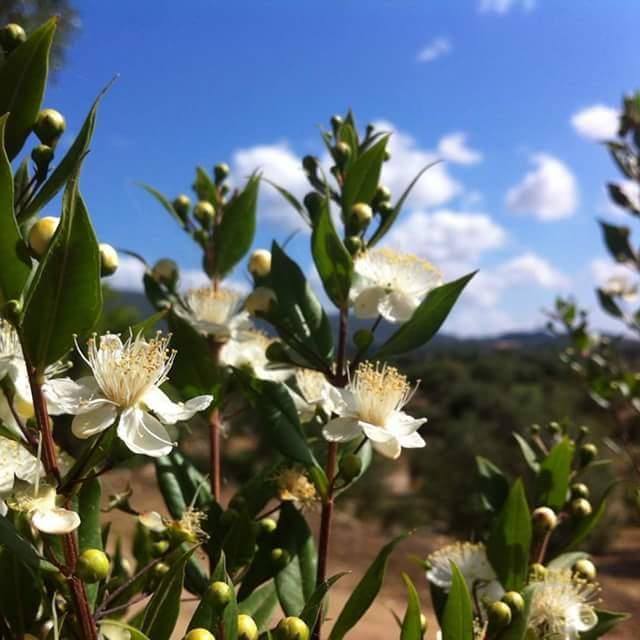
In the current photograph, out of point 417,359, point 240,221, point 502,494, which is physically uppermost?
point 240,221

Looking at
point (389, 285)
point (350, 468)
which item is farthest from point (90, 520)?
point (389, 285)

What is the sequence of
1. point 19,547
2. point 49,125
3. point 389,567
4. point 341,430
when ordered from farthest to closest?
1. point 389,567
2. point 341,430
3. point 49,125
4. point 19,547

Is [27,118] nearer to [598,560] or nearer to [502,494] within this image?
[502,494]

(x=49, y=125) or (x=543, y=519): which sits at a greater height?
(x=49, y=125)

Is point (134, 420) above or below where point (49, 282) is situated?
below

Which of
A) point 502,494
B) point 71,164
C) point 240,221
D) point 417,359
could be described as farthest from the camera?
point 417,359

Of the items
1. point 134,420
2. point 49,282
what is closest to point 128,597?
point 134,420

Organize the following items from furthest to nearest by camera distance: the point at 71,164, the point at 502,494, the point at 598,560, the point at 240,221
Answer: the point at 598,560 < the point at 240,221 < the point at 502,494 < the point at 71,164

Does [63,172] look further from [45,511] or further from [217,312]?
[217,312]
